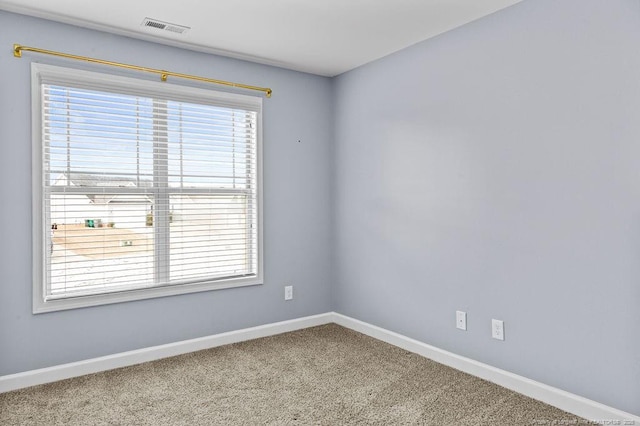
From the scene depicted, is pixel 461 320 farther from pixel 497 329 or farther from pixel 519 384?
pixel 519 384

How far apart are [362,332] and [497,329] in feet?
4.42

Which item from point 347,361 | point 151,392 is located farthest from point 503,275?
point 151,392

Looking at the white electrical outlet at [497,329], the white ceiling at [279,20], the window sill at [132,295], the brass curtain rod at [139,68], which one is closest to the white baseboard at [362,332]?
the white electrical outlet at [497,329]

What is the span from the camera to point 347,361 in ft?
10.3

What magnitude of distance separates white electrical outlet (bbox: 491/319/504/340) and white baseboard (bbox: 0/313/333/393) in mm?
1728

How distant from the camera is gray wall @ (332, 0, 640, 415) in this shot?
217cm

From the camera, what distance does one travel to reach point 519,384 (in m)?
2.58

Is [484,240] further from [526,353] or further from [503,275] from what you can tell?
[526,353]

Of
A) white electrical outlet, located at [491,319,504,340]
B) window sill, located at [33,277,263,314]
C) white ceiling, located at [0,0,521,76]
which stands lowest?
white electrical outlet, located at [491,319,504,340]

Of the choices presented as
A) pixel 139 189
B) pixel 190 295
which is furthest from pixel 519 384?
pixel 139 189

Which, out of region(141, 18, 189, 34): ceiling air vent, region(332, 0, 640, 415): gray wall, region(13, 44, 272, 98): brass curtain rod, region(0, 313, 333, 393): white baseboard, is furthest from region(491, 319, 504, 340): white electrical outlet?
region(141, 18, 189, 34): ceiling air vent

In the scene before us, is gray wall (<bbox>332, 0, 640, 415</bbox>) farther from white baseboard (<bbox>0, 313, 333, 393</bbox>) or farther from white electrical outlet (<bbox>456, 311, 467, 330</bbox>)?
white baseboard (<bbox>0, 313, 333, 393</bbox>)

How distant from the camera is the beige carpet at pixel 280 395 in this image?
230 cm

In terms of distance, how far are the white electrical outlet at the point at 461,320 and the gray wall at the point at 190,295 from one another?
147cm
